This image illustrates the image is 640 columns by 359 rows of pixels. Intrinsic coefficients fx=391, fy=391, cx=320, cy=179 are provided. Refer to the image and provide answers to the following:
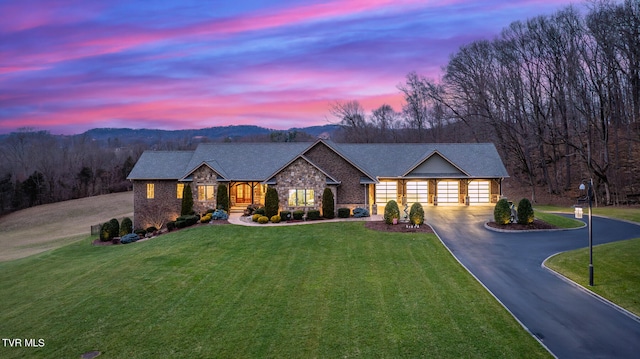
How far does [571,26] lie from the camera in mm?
42938

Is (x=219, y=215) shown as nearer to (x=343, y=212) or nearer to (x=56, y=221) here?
(x=343, y=212)

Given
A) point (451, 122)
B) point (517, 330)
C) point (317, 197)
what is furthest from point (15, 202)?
point (517, 330)

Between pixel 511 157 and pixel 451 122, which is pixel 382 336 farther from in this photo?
pixel 451 122

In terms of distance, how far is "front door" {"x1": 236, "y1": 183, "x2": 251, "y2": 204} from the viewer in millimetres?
35906

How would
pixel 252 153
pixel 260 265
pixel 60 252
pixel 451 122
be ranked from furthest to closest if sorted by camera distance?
1. pixel 451 122
2. pixel 252 153
3. pixel 60 252
4. pixel 260 265

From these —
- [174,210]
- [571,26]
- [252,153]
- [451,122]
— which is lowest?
[174,210]

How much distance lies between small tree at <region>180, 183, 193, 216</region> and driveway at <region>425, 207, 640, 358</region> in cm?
1980

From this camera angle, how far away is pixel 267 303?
1530 cm

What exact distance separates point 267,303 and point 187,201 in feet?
67.8

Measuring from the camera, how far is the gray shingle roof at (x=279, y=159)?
3569 cm

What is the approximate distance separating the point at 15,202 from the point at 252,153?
56.6 meters

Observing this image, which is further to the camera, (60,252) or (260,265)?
(60,252)

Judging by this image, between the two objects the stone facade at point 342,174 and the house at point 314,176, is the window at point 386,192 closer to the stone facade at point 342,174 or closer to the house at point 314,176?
the house at point 314,176

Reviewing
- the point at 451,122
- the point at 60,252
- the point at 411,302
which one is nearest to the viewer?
the point at 411,302
